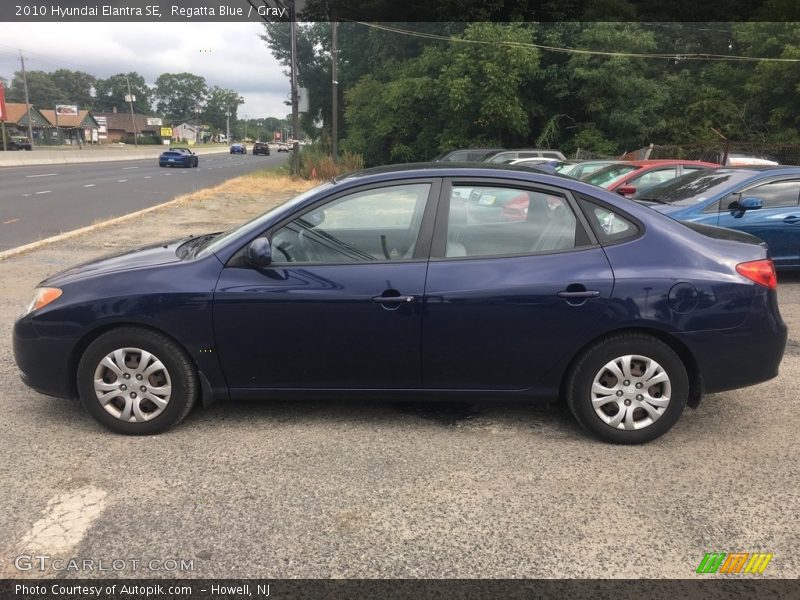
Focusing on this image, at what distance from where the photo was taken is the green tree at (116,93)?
15150 cm

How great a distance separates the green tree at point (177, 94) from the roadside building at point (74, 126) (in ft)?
194

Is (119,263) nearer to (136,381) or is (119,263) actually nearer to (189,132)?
(136,381)

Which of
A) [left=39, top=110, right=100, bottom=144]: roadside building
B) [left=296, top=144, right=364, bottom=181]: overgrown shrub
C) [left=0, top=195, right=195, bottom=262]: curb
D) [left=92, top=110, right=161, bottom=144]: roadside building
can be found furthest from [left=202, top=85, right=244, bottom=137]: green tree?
[left=0, top=195, right=195, bottom=262]: curb

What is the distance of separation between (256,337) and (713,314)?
2.60 metres

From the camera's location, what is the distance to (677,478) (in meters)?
3.46

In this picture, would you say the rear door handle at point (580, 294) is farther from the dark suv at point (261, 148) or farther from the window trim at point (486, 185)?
the dark suv at point (261, 148)

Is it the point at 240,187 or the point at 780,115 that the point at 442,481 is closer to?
the point at 240,187

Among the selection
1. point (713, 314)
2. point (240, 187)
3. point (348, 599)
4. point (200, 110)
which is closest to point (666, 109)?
point (240, 187)

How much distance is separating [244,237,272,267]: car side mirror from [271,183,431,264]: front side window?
4.8 inches

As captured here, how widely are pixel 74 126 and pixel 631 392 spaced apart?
11703 cm

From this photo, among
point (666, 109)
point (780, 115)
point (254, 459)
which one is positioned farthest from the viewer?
point (666, 109)

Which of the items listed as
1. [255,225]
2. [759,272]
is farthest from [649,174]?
[255,225]

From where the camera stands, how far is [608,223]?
3.88m

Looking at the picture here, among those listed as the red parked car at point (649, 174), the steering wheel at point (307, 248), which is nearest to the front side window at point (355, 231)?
the steering wheel at point (307, 248)
